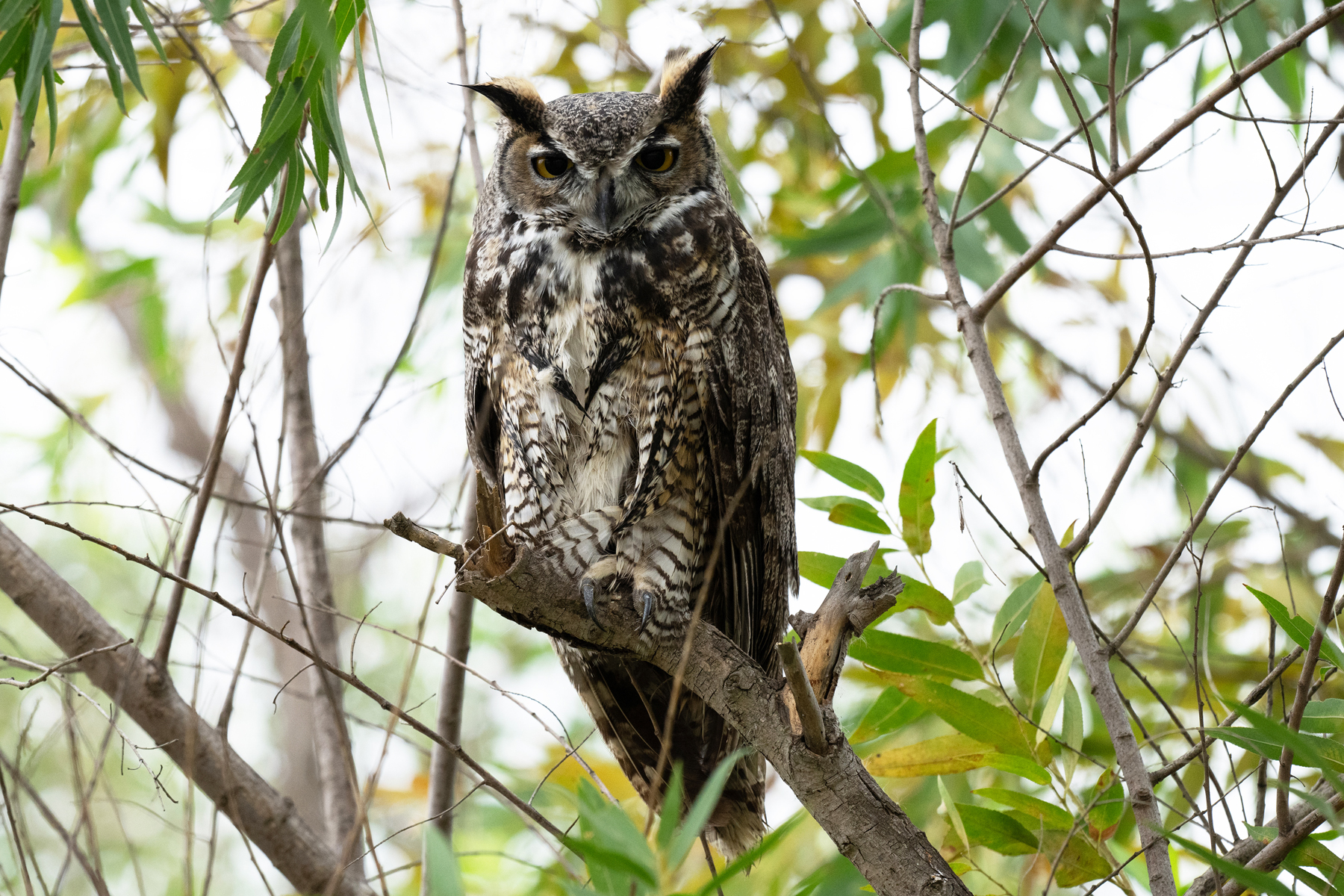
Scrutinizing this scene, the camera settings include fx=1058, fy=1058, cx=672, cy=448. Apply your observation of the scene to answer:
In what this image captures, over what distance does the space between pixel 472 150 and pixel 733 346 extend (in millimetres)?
878

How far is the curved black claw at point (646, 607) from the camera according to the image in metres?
1.95

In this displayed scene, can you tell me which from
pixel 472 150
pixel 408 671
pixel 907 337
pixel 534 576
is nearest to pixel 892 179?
pixel 907 337

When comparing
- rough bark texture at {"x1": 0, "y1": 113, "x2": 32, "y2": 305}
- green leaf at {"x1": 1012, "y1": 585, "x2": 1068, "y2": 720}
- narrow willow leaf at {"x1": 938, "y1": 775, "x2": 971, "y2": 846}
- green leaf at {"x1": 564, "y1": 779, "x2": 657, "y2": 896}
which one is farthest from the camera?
rough bark texture at {"x1": 0, "y1": 113, "x2": 32, "y2": 305}

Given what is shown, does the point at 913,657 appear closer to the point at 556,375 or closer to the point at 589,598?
the point at 589,598

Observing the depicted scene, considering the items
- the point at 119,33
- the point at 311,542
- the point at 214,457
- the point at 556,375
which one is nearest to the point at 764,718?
the point at 556,375

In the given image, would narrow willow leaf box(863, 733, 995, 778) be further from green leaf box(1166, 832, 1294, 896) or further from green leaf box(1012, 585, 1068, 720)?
green leaf box(1166, 832, 1294, 896)

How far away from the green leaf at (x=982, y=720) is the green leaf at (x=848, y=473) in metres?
0.36

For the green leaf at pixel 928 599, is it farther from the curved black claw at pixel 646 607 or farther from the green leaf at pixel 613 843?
the green leaf at pixel 613 843

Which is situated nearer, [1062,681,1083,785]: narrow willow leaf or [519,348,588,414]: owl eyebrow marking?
[1062,681,1083,785]: narrow willow leaf

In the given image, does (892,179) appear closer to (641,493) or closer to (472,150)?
(472,150)

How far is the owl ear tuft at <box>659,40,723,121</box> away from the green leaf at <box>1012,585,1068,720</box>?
1280 millimetres

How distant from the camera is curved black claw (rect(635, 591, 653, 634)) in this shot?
195cm

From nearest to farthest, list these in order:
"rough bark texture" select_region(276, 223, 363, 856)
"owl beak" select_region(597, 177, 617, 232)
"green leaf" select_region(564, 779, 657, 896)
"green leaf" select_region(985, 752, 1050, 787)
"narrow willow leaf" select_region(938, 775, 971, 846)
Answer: "green leaf" select_region(564, 779, 657, 896) < "narrow willow leaf" select_region(938, 775, 971, 846) < "green leaf" select_region(985, 752, 1050, 787) < "owl beak" select_region(597, 177, 617, 232) < "rough bark texture" select_region(276, 223, 363, 856)

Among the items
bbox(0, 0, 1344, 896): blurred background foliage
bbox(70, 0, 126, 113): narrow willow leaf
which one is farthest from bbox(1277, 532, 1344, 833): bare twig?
bbox(70, 0, 126, 113): narrow willow leaf
